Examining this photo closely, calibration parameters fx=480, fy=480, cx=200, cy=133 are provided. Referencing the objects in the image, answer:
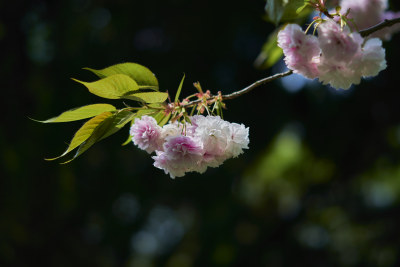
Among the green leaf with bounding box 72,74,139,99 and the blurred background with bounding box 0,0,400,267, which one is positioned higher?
the blurred background with bounding box 0,0,400,267

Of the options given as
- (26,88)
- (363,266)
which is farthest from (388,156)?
(26,88)

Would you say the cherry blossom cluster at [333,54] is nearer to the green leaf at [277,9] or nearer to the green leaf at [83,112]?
the green leaf at [277,9]

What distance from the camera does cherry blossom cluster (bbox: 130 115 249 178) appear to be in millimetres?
766

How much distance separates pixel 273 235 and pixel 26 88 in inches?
96.8

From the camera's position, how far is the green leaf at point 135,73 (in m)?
0.73

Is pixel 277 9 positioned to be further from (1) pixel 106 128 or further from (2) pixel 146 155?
(2) pixel 146 155

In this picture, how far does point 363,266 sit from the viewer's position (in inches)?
165

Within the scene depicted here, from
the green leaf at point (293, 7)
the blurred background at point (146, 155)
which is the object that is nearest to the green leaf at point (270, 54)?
the green leaf at point (293, 7)

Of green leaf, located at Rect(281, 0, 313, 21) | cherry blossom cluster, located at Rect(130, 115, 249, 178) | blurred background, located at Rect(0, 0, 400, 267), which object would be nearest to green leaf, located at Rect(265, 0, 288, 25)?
green leaf, located at Rect(281, 0, 313, 21)

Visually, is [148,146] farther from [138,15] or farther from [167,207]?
[167,207]

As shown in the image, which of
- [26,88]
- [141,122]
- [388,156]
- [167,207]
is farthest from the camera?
[167,207]

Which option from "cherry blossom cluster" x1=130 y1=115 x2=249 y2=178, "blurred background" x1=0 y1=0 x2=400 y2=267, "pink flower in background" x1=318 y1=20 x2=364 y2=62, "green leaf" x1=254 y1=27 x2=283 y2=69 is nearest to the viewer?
"pink flower in background" x1=318 y1=20 x2=364 y2=62

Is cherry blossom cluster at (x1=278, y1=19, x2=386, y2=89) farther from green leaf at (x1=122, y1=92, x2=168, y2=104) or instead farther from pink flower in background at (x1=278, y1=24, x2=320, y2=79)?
green leaf at (x1=122, y1=92, x2=168, y2=104)

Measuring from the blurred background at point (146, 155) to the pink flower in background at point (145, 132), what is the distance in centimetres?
267
